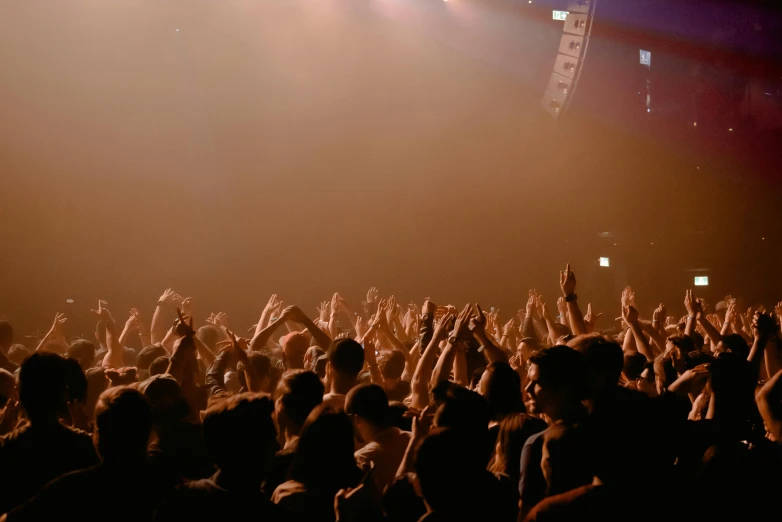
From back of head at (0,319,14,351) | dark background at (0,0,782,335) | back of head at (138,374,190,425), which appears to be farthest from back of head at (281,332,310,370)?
dark background at (0,0,782,335)

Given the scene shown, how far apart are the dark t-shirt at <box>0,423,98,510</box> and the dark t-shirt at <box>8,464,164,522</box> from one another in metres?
0.50

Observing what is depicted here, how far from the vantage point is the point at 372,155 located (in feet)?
46.7

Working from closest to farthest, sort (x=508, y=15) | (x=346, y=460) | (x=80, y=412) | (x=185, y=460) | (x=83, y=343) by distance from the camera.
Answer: (x=346, y=460), (x=185, y=460), (x=80, y=412), (x=83, y=343), (x=508, y=15)

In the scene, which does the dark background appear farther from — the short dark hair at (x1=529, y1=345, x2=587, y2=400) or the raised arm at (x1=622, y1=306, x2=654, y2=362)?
the short dark hair at (x1=529, y1=345, x2=587, y2=400)

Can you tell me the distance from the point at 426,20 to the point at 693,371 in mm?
11109

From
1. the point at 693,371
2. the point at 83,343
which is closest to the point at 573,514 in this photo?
the point at 693,371

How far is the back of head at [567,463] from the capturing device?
1.95 metres

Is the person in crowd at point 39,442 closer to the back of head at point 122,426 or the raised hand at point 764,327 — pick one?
the back of head at point 122,426

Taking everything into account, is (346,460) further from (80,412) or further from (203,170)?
(203,170)

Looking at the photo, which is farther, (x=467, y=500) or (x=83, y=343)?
(x=83, y=343)

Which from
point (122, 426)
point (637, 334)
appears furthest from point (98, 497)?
point (637, 334)

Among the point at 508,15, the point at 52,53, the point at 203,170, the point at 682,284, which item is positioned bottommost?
the point at 682,284

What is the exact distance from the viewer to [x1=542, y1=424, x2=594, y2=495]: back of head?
1.95 m

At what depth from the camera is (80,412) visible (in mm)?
2922
